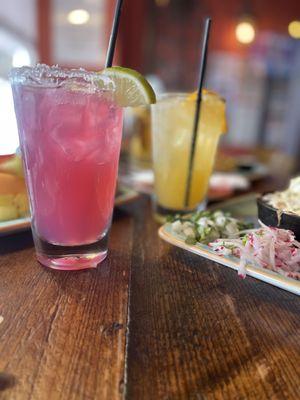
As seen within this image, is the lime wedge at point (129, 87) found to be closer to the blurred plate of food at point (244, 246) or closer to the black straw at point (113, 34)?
the black straw at point (113, 34)

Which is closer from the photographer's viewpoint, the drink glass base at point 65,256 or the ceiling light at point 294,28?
the drink glass base at point 65,256

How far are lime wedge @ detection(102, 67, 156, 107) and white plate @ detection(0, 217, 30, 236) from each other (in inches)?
15.4

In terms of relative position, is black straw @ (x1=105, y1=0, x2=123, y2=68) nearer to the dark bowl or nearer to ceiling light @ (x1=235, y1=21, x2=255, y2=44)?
the dark bowl

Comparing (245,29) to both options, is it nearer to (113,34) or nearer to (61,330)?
(113,34)

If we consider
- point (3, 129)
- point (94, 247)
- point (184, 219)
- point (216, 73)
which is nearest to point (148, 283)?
point (94, 247)

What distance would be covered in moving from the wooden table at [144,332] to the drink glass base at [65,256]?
0.07 ft

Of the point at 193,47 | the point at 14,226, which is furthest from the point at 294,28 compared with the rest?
the point at 14,226

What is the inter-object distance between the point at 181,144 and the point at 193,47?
5921 mm

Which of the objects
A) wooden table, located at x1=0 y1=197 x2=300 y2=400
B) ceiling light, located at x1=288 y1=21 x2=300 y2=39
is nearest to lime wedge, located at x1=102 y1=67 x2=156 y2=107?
wooden table, located at x1=0 y1=197 x2=300 y2=400

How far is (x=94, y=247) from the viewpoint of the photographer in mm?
812

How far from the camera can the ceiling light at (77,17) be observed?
5.07m

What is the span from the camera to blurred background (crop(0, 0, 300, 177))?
4871 mm

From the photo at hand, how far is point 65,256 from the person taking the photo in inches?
30.9

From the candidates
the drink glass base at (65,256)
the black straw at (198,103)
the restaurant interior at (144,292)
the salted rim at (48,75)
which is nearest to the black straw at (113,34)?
the restaurant interior at (144,292)
